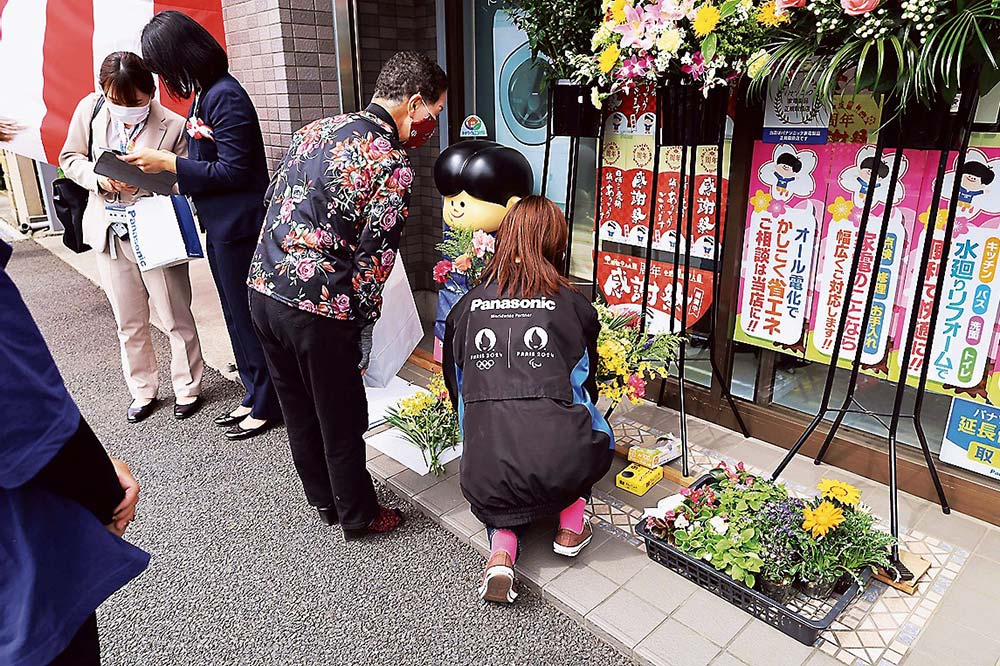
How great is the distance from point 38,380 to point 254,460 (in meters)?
2.19

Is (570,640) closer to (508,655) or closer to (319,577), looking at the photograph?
(508,655)

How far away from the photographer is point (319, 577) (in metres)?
2.42

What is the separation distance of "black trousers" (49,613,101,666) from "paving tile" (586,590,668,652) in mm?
1388

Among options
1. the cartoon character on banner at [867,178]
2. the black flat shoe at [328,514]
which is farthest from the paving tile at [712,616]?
the cartoon character on banner at [867,178]

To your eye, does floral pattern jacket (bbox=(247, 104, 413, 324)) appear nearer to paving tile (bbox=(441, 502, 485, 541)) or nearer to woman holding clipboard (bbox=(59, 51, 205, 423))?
paving tile (bbox=(441, 502, 485, 541))

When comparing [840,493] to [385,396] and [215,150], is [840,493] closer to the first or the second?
[385,396]

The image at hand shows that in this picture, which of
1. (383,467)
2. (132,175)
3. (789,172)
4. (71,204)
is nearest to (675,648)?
(383,467)

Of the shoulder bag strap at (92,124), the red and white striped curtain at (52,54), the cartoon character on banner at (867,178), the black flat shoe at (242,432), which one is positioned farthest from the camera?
the red and white striped curtain at (52,54)

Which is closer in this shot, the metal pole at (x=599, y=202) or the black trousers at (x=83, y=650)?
the black trousers at (x=83, y=650)

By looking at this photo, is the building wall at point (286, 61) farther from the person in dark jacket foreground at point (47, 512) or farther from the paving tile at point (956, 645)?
the paving tile at point (956, 645)

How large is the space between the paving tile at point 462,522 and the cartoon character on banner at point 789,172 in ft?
6.21

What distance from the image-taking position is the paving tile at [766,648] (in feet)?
6.45

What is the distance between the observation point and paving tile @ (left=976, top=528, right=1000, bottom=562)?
2.37 meters

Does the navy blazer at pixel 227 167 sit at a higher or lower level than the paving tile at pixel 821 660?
higher
